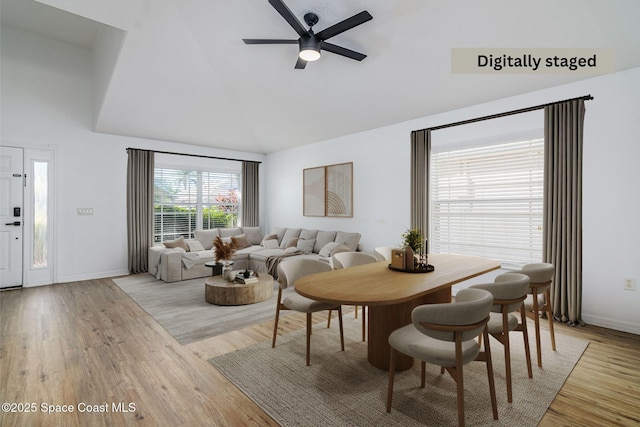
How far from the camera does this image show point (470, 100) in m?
4.14

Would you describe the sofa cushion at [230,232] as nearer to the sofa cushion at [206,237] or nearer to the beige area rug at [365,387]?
the sofa cushion at [206,237]

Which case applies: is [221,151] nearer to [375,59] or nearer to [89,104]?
[89,104]

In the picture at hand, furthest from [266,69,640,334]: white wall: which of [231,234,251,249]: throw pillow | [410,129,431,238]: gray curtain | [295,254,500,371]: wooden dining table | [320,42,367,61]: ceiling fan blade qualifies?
[231,234,251,249]: throw pillow

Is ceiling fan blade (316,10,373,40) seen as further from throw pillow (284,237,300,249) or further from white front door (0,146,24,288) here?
white front door (0,146,24,288)

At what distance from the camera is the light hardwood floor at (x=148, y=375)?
1904 mm

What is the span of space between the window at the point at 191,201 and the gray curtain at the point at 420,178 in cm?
437

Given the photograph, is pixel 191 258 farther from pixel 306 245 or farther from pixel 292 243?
pixel 306 245

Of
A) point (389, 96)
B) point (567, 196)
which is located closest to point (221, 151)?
point (389, 96)

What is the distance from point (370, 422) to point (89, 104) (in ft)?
21.3

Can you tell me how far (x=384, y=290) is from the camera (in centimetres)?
199

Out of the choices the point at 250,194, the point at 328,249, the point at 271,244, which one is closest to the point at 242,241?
the point at 271,244

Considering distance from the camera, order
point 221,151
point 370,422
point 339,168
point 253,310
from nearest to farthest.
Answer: point 370,422 → point 253,310 → point 339,168 → point 221,151

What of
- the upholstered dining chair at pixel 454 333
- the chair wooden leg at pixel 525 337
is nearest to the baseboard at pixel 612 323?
the chair wooden leg at pixel 525 337

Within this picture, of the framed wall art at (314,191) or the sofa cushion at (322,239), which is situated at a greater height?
the framed wall art at (314,191)
